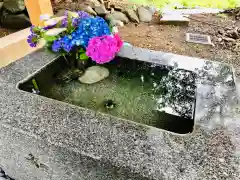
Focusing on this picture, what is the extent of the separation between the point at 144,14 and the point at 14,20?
229 centimetres

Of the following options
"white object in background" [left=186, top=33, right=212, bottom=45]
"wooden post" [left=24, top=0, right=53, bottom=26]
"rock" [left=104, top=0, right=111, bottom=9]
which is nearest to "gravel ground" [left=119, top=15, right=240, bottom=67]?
"white object in background" [left=186, top=33, right=212, bottom=45]

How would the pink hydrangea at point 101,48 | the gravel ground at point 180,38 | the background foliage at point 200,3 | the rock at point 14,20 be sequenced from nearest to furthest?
the pink hydrangea at point 101,48 → the gravel ground at point 180,38 → the rock at point 14,20 → the background foliage at point 200,3

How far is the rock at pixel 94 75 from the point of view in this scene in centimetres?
143

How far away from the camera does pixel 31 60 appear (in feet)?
4.91

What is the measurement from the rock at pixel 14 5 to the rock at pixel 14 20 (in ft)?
0.28

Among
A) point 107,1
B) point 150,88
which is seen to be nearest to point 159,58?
point 150,88

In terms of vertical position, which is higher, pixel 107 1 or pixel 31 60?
pixel 31 60

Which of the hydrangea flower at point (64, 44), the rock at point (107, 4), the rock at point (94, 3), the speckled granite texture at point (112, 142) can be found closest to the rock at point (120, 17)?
A: the rock at point (107, 4)

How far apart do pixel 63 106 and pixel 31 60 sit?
57 cm

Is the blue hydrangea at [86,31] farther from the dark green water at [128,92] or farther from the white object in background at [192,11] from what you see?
the white object in background at [192,11]

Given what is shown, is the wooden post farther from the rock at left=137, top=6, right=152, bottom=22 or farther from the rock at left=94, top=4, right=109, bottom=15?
the rock at left=137, top=6, right=152, bottom=22

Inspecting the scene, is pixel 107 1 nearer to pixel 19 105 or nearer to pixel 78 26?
pixel 78 26

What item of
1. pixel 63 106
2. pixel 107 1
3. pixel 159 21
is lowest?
pixel 159 21

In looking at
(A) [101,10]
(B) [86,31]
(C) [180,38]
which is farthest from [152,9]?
(B) [86,31]
